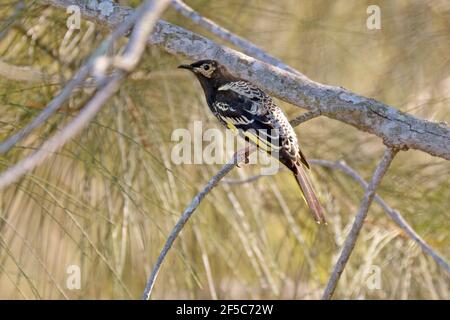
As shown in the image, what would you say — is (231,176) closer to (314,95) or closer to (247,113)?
(247,113)

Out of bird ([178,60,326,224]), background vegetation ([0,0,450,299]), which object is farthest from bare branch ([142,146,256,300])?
background vegetation ([0,0,450,299])

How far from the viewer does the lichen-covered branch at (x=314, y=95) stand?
179 cm

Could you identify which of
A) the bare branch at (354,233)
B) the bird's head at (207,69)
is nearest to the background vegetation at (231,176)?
the bird's head at (207,69)

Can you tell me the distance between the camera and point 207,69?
2352mm

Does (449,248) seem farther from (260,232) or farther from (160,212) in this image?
(160,212)

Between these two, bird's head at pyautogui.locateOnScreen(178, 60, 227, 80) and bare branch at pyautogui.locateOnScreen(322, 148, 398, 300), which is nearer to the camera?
bare branch at pyautogui.locateOnScreen(322, 148, 398, 300)

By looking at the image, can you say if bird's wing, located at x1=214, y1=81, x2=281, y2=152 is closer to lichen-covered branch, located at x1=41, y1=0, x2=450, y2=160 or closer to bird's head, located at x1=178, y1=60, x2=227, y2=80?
bird's head, located at x1=178, y1=60, x2=227, y2=80

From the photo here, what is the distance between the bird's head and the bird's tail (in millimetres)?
456

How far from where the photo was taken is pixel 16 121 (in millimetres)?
2225

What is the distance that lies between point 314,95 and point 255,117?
0.39 m

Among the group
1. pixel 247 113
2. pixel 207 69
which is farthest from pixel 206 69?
pixel 247 113

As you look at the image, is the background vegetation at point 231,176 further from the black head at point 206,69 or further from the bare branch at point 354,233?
the bare branch at point 354,233

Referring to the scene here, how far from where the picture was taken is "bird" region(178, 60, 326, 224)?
2100 millimetres
